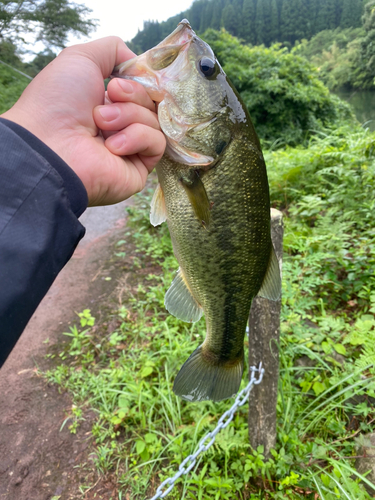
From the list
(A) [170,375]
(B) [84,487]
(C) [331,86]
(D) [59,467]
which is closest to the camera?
(B) [84,487]

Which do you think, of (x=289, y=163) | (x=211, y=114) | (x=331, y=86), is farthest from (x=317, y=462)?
(x=331, y=86)

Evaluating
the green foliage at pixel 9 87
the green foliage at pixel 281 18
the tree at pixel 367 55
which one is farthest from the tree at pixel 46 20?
the green foliage at pixel 281 18

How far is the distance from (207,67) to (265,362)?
65.2 inches

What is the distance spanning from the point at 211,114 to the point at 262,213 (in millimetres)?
445

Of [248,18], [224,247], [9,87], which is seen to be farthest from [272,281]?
[248,18]

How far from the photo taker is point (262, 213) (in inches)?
48.6

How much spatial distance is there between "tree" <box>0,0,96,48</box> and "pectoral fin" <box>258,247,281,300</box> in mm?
10421

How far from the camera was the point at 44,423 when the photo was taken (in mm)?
2672

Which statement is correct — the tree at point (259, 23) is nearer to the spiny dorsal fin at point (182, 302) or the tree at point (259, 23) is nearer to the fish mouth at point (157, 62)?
the fish mouth at point (157, 62)

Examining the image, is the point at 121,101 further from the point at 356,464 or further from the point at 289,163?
the point at 289,163

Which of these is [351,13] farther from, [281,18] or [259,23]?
[259,23]

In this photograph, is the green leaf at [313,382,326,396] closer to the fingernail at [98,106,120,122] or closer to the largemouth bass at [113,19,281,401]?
the largemouth bass at [113,19,281,401]

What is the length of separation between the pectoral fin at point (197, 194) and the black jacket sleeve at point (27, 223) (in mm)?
441

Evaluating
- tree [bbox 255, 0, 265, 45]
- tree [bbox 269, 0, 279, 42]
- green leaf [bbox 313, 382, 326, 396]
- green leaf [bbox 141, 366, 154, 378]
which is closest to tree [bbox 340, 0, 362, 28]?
tree [bbox 269, 0, 279, 42]
